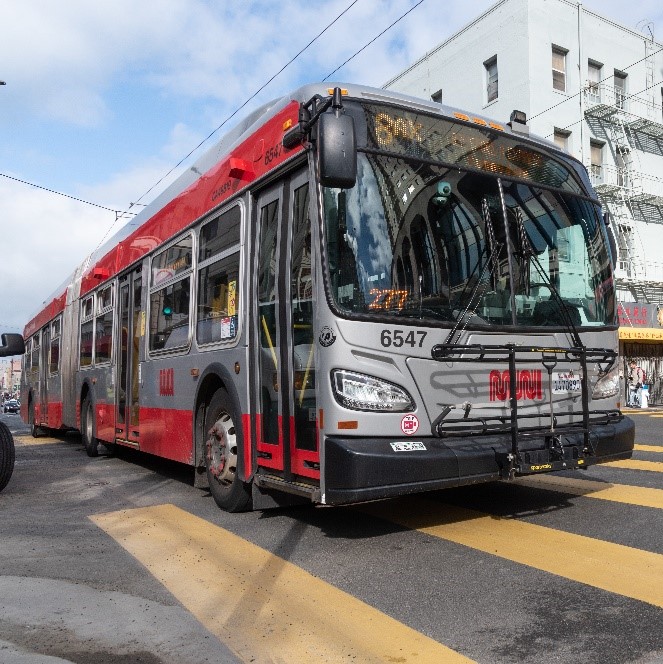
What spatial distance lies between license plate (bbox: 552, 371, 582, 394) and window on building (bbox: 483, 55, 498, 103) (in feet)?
76.1

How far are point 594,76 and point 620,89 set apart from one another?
4.25ft

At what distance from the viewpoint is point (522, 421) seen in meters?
5.28

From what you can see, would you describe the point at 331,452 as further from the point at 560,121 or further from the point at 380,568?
the point at 560,121

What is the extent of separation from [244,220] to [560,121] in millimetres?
22892

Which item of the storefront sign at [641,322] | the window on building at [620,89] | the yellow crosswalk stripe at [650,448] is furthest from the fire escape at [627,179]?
the yellow crosswalk stripe at [650,448]

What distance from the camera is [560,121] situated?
2612cm

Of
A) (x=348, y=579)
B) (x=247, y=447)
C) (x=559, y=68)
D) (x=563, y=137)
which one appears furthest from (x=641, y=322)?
(x=348, y=579)

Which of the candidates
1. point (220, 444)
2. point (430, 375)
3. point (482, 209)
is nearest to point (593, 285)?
point (482, 209)

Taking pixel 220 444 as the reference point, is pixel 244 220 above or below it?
above

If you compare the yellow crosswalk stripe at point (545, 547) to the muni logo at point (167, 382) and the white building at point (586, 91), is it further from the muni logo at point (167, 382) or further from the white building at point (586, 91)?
the white building at point (586, 91)

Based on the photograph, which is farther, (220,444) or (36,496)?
(36,496)

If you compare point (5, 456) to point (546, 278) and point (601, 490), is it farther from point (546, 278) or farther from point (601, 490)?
point (601, 490)

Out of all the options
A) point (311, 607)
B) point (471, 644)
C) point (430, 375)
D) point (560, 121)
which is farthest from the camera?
point (560, 121)

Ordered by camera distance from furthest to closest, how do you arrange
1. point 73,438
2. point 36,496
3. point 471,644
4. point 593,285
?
point 73,438, point 36,496, point 593,285, point 471,644
